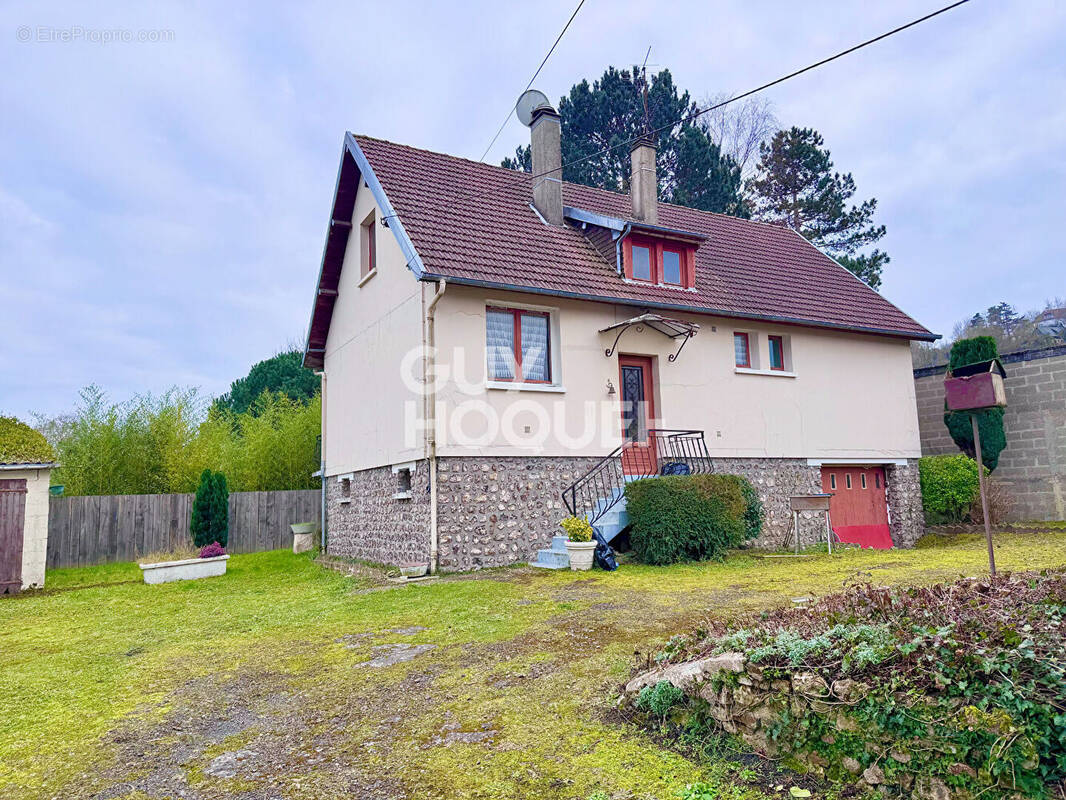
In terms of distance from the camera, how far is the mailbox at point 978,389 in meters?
5.82

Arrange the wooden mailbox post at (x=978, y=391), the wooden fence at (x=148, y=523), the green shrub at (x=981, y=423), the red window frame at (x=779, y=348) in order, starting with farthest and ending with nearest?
the green shrub at (x=981, y=423) → the wooden fence at (x=148, y=523) → the red window frame at (x=779, y=348) → the wooden mailbox post at (x=978, y=391)

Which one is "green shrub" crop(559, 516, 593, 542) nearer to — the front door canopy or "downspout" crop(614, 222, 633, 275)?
the front door canopy

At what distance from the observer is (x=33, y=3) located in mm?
9211

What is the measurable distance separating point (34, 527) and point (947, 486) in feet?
58.0

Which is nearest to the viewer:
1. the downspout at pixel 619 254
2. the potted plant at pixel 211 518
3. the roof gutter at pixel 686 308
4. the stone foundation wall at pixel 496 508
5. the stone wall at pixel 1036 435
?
the stone foundation wall at pixel 496 508

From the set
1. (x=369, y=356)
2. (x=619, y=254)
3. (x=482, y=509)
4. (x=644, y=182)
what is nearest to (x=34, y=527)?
(x=369, y=356)

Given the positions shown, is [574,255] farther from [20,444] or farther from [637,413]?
[20,444]

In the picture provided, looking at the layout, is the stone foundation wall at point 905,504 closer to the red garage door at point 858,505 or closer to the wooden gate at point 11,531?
the red garage door at point 858,505

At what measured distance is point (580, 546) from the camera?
32.5 ft

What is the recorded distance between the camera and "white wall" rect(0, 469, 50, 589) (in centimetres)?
1098

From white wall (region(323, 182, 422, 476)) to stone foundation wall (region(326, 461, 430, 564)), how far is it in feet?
1.14

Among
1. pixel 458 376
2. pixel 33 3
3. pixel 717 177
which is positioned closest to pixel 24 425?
pixel 33 3

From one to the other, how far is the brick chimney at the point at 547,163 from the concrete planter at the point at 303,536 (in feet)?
30.6

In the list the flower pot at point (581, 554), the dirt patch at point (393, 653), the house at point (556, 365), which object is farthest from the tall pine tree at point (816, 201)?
the dirt patch at point (393, 653)
